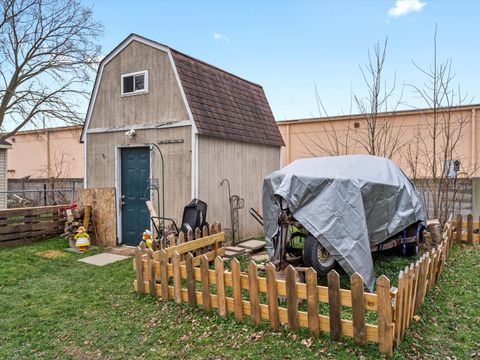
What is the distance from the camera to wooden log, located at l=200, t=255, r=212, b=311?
13.6 feet

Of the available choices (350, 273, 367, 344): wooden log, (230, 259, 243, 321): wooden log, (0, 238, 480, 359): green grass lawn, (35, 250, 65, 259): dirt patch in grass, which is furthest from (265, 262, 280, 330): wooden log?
(35, 250, 65, 259): dirt patch in grass

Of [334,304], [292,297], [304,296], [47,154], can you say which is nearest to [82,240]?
[292,297]

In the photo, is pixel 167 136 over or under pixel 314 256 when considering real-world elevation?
over

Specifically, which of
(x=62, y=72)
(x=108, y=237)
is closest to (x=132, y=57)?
(x=108, y=237)

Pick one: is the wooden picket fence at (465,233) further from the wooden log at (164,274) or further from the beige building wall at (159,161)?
the wooden log at (164,274)

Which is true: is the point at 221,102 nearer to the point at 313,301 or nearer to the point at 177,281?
the point at 177,281

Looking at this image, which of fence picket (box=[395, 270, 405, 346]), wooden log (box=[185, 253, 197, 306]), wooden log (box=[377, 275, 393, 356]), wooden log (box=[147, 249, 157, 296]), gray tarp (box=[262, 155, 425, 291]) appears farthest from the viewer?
wooden log (box=[147, 249, 157, 296])

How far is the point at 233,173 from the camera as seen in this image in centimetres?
875

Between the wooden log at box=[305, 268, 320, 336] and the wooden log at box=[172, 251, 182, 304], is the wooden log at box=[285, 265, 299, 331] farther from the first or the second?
Answer: the wooden log at box=[172, 251, 182, 304]

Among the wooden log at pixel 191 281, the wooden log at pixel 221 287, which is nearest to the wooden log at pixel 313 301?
the wooden log at pixel 221 287

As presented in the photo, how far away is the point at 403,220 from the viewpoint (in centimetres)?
561

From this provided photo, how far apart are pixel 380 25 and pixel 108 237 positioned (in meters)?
8.81

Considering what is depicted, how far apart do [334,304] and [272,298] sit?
67 centimetres

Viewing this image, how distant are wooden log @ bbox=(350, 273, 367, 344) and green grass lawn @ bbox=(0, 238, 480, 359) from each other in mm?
118
